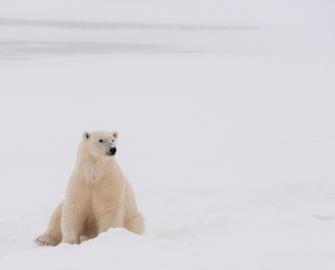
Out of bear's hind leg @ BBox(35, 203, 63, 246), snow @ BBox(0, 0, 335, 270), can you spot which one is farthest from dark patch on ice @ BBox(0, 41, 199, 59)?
bear's hind leg @ BBox(35, 203, 63, 246)

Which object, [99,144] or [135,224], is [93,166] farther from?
[135,224]

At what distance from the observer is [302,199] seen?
5.88 metres

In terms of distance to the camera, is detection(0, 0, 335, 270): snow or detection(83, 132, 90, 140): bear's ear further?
detection(83, 132, 90, 140): bear's ear

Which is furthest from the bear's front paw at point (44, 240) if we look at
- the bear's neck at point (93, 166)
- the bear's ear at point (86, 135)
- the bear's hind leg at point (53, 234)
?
the bear's ear at point (86, 135)

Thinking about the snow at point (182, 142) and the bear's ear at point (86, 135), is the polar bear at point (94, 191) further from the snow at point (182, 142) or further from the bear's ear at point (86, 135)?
the snow at point (182, 142)

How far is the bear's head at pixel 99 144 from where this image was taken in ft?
14.4

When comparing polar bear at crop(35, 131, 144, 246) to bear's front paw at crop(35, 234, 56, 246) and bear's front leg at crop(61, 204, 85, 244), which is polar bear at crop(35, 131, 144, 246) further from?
bear's front paw at crop(35, 234, 56, 246)

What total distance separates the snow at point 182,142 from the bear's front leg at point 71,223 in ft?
1.54

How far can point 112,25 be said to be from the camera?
2514cm

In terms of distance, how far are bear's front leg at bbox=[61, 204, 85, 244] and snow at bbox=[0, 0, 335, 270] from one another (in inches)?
18.5

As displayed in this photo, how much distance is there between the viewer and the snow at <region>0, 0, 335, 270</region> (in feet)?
11.9

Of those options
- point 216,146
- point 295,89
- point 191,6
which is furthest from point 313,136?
point 191,6

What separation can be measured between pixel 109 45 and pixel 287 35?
6.88 m

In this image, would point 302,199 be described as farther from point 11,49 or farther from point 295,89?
point 11,49
